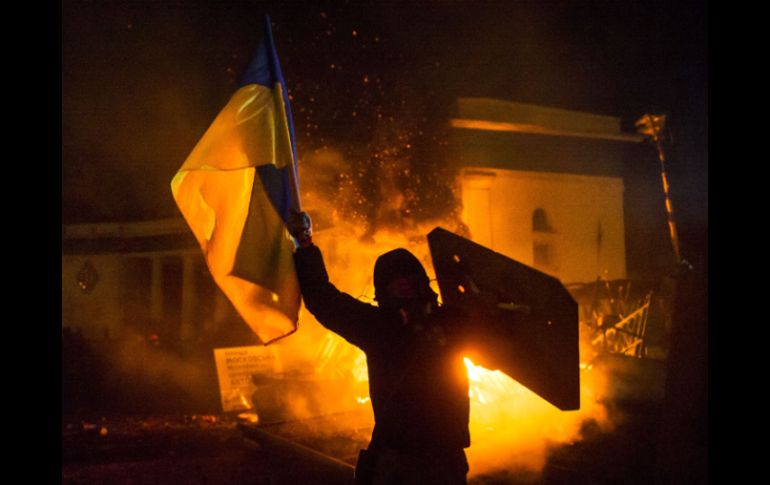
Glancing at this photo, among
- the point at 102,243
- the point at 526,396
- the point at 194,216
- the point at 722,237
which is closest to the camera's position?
the point at 722,237

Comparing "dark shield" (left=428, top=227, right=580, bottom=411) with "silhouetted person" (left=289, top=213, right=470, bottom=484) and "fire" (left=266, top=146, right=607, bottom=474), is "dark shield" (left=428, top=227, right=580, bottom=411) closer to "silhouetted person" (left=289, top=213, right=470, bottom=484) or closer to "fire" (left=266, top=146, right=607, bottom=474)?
"silhouetted person" (left=289, top=213, right=470, bottom=484)

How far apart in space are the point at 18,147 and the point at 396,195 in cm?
938

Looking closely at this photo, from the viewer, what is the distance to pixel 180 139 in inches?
600

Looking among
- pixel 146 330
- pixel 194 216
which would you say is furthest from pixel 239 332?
pixel 194 216

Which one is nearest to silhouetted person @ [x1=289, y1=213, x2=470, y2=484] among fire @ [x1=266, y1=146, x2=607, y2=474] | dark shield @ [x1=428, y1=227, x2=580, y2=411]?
dark shield @ [x1=428, y1=227, x2=580, y2=411]

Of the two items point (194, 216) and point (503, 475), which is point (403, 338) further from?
point (503, 475)

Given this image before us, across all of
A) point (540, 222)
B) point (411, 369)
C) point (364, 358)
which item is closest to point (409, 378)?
point (411, 369)

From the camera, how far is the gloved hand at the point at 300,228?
362 cm

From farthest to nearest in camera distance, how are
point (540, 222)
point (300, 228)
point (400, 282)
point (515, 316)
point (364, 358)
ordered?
point (540, 222) → point (364, 358) → point (300, 228) → point (400, 282) → point (515, 316)

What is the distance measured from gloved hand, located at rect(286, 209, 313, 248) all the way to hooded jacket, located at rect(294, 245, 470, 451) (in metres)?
0.58

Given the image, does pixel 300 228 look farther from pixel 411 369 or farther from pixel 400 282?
pixel 411 369

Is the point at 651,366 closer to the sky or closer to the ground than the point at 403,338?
closer to the ground

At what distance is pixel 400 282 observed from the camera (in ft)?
10.5

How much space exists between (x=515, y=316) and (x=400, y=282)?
685 mm
